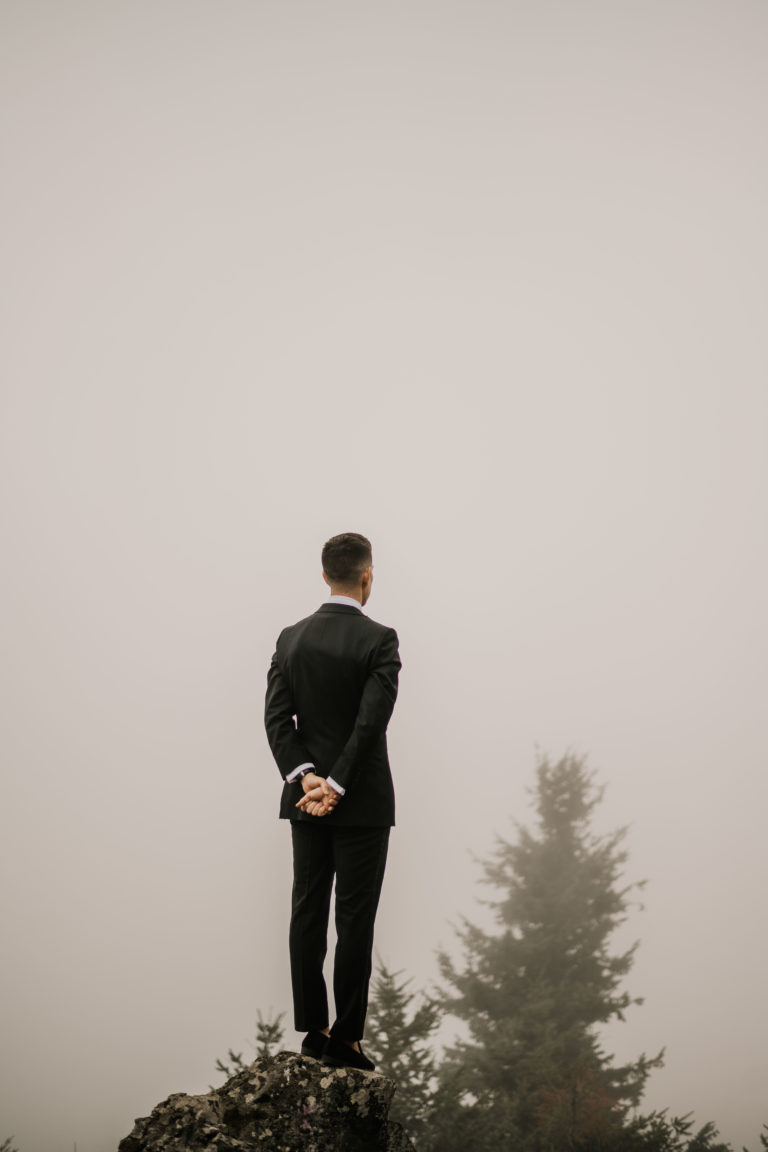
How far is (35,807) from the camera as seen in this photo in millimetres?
162625

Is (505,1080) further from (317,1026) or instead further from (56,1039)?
(56,1039)

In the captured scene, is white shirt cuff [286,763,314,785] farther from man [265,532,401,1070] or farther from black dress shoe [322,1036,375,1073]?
black dress shoe [322,1036,375,1073]

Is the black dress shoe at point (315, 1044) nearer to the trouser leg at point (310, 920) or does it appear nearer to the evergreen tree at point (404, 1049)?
the trouser leg at point (310, 920)

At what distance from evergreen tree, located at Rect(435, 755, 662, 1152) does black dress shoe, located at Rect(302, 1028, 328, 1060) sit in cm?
1262

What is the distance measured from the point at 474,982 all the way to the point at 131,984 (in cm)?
11030

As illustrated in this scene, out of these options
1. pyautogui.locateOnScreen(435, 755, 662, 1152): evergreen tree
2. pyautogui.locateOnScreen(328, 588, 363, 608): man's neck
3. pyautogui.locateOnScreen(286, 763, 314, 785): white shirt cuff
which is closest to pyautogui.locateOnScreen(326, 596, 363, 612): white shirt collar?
pyautogui.locateOnScreen(328, 588, 363, 608): man's neck

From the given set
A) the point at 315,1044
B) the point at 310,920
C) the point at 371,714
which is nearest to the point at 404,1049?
the point at 315,1044

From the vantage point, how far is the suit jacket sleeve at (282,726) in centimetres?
506

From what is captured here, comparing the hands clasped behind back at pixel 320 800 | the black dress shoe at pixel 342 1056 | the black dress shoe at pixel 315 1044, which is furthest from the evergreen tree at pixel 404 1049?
the hands clasped behind back at pixel 320 800

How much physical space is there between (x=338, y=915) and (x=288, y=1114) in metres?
1.01

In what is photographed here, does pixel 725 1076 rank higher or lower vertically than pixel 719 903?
lower

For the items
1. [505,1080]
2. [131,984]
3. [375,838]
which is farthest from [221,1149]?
[131,984]

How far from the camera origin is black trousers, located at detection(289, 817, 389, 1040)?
15.5 feet

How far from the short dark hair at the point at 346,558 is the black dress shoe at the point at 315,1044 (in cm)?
270
